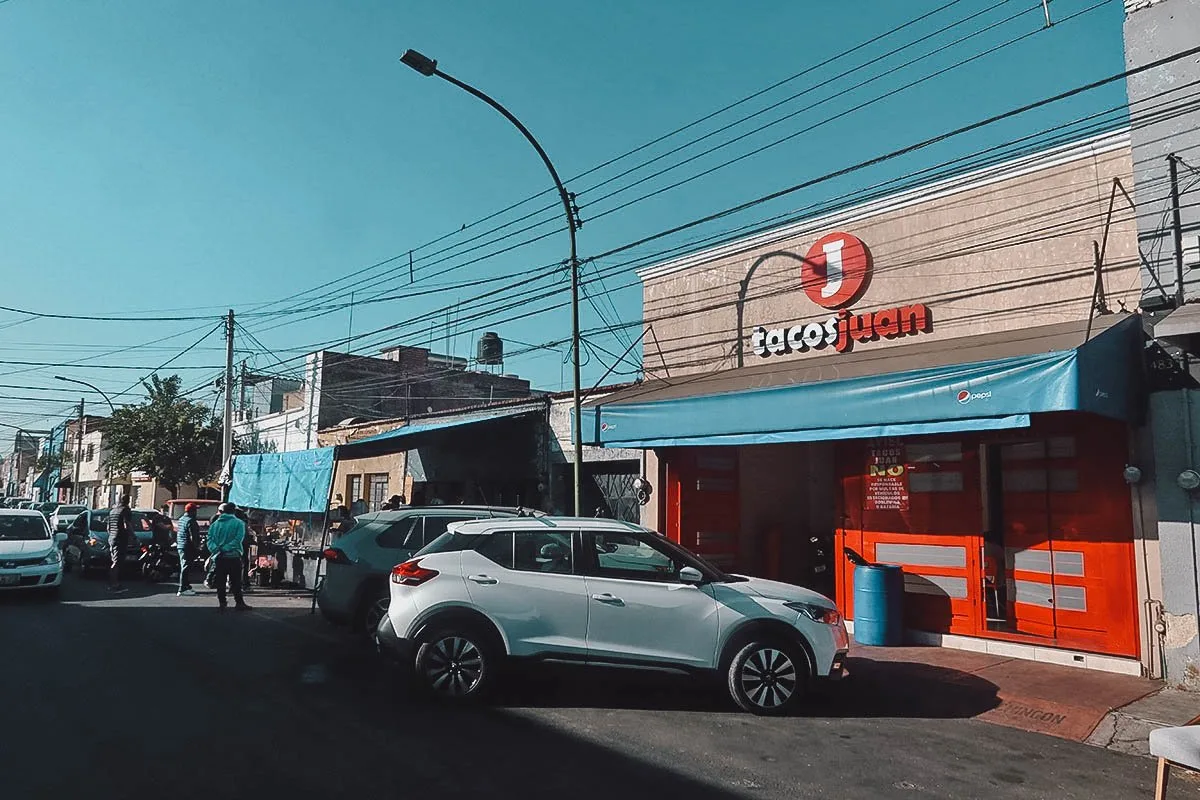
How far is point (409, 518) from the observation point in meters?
11.0

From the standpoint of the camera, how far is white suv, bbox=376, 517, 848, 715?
7.50 meters

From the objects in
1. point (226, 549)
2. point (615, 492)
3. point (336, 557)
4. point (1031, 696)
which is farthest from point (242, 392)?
point (1031, 696)

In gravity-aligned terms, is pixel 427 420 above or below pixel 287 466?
above

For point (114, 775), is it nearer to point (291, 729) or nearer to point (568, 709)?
point (291, 729)

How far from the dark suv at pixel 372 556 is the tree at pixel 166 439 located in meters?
26.0

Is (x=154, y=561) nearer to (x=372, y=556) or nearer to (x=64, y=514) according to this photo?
(x=372, y=556)

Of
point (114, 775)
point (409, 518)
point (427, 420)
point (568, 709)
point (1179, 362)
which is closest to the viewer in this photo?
point (114, 775)

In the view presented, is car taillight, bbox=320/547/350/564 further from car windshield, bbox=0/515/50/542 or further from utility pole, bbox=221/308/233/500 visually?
utility pole, bbox=221/308/233/500

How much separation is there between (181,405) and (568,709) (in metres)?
31.8

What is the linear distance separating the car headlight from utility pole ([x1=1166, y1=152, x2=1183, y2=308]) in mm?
4942

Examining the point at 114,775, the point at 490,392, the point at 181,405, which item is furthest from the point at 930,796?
the point at 181,405

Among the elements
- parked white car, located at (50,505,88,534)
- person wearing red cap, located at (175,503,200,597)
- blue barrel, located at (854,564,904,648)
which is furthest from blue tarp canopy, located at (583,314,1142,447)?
parked white car, located at (50,505,88,534)

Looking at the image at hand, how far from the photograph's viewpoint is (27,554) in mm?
14039

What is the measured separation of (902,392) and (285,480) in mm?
13324
